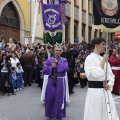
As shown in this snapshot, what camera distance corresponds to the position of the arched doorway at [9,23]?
1825 centimetres

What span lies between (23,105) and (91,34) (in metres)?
25.6

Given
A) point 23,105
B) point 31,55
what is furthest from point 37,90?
point 23,105

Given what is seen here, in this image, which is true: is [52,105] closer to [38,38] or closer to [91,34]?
[38,38]

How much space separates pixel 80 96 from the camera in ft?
37.0

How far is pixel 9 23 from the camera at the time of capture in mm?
18969

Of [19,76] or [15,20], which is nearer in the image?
[19,76]

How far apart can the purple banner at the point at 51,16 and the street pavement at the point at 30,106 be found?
2297 mm

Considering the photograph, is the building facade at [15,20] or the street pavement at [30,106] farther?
the building facade at [15,20]

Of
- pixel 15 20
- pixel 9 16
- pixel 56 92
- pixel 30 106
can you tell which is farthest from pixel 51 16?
pixel 15 20

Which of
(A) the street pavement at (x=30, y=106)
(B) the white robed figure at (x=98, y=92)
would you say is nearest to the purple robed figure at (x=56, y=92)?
(A) the street pavement at (x=30, y=106)

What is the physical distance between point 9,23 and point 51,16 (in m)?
10.7

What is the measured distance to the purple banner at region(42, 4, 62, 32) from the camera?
8.66 meters

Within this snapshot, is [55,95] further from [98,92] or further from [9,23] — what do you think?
[9,23]

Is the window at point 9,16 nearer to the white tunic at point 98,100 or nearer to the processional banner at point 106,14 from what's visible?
the processional banner at point 106,14
